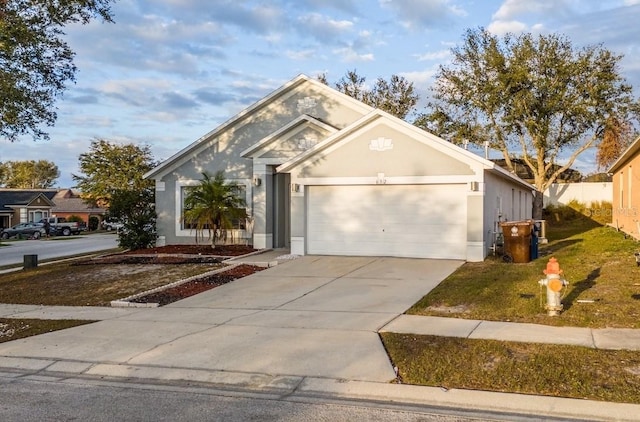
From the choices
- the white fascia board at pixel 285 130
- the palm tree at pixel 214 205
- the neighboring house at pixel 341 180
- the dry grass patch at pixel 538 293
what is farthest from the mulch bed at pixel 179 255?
the dry grass patch at pixel 538 293

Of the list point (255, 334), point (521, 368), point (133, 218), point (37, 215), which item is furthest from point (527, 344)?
point (37, 215)

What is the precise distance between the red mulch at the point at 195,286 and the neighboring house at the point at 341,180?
3.10m

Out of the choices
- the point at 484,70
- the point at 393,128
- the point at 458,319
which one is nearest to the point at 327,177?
the point at 393,128

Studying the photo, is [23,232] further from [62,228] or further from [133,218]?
[133,218]

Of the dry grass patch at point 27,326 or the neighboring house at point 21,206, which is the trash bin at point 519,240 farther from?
the neighboring house at point 21,206

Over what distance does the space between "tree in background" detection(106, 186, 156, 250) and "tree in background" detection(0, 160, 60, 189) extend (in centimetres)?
8268

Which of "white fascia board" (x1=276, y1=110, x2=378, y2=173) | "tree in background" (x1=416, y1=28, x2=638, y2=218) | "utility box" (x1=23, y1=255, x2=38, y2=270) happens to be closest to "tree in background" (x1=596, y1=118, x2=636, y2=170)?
"tree in background" (x1=416, y1=28, x2=638, y2=218)

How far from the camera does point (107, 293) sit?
13.6 metres

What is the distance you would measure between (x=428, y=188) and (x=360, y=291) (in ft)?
18.8

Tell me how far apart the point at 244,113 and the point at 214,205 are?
413 centimetres

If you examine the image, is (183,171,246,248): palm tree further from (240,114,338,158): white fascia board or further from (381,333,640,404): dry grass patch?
(381,333,640,404): dry grass patch

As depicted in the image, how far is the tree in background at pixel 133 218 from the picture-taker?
2217cm

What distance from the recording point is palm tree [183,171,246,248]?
19.8m

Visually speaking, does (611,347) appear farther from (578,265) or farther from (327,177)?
(327,177)
